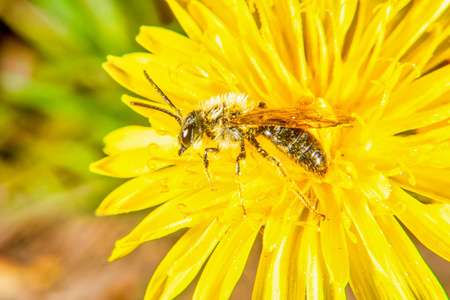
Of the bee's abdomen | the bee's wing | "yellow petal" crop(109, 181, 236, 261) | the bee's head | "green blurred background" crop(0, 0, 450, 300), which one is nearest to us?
the bee's wing

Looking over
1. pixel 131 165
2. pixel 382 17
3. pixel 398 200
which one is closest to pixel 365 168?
pixel 398 200

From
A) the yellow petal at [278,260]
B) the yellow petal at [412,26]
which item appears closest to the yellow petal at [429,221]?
the yellow petal at [278,260]

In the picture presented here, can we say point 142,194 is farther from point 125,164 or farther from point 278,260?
point 278,260

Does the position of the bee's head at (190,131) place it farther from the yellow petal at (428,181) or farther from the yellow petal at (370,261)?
the yellow petal at (428,181)

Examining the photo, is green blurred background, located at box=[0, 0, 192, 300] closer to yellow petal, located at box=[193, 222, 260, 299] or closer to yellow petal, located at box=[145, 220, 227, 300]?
yellow petal, located at box=[145, 220, 227, 300]

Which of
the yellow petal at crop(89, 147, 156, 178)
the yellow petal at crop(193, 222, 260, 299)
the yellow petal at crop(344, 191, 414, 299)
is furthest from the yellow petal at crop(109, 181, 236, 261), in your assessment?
the yellow petal at crop(344, 191, 414, 299)

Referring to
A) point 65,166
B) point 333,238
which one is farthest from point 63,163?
point 333,238
